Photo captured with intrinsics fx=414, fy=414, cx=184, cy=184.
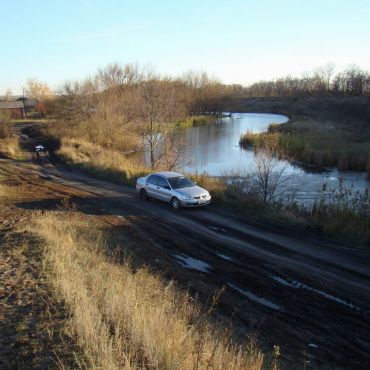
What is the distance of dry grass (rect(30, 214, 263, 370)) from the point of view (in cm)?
509

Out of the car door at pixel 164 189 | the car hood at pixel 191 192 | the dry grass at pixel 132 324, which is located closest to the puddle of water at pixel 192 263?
the dry grass at pixel 132 324

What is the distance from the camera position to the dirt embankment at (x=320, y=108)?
236ft

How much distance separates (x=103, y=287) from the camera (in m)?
7.71

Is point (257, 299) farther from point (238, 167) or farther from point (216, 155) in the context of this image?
point (216, 155)

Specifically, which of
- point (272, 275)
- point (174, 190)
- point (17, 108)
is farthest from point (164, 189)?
point (17, 108)

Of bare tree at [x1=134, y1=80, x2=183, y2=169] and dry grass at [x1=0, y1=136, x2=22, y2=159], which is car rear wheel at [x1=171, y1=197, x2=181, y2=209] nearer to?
bare tree at [x1=134, y1=80, x2=183, y2=169]

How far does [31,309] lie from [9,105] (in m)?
103

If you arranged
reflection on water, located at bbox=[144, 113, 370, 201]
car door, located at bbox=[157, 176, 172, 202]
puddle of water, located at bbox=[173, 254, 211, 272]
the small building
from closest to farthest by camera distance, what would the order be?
1. puddle of water, located at bbox=[173, 254, 211, 272]
2. car door, located at bbox=[157, 176, 172, 202]
3. reflection on water, located at bbox=[144, 113, 370, 201]
4. the small building

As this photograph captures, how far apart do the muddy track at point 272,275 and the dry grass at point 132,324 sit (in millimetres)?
1235

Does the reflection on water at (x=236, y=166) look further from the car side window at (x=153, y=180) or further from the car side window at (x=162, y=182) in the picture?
the car side window at (x=153, y=180)

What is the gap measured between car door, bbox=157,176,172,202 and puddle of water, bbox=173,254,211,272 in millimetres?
7360

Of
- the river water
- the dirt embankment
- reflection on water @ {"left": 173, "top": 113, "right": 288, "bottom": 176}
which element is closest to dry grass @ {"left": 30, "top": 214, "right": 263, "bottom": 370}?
the river water

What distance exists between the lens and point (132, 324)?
19.6 feet

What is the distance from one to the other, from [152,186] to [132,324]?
1525 cm
